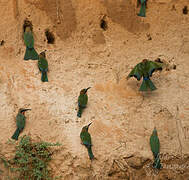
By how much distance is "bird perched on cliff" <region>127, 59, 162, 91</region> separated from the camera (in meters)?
4.97

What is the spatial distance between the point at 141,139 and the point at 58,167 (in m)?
0.94

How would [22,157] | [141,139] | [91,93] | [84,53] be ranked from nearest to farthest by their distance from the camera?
[22,157], [141,139], [91,93], [84,53]

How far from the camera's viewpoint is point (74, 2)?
541 cm

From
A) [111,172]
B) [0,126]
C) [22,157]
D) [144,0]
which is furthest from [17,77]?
[144,0]

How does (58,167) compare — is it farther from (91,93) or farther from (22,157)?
(91,93)

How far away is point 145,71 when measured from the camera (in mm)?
4984

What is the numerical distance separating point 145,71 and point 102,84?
52 cm

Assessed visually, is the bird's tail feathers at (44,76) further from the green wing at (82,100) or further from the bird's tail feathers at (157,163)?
the bird's tail feathers at (157,163)

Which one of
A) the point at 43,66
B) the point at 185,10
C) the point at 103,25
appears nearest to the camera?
the point at 43,66

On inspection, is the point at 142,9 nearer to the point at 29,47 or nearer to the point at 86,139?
the point at 29,47

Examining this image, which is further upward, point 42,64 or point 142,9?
point 142,9

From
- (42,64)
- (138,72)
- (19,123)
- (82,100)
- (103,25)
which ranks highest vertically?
(103,25)

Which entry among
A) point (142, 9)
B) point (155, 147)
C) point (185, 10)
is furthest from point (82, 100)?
point (185, 10)

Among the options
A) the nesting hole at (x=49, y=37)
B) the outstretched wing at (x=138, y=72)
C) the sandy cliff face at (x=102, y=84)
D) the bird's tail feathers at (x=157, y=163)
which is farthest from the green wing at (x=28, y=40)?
the bird's tail feathers at (x=157, y=163)
